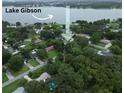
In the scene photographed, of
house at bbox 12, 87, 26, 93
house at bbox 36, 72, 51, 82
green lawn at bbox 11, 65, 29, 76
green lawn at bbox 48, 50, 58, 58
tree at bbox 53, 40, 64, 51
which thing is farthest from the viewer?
tree at bbox 53, 40, 64, 51

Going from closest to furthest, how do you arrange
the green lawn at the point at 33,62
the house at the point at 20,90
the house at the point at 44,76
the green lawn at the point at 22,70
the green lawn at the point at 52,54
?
the house at the point at 20,90
the house at the point at 44,76
the green lawn at the point at 22,70
the green lawn at the point at 33,62
the green lawn at the point at 52,54

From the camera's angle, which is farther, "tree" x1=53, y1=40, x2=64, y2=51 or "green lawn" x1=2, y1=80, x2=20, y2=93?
"tree" x1=53, y1=40, x2=64, y2=51

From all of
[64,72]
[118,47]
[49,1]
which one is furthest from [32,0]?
[118,47]

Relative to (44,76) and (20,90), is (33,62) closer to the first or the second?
(44,76)

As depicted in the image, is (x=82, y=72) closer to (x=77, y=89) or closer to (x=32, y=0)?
(x=77, y=89)

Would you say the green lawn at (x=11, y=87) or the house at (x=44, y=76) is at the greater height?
the house at (x=44, y=76)

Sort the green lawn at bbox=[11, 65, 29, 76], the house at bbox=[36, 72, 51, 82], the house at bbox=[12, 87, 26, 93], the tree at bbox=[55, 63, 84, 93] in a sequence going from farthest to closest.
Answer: the green lawn at bbox=[11, 65, 29, 76]
the house at bbox=[36, 72, 51, 82]
the house at bbox=[12, 87, 26, 93]
the tree at bbox=[55, 63, 84, 93]

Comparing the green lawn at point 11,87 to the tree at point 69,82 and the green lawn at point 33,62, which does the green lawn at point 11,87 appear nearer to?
the tree at point 69,82

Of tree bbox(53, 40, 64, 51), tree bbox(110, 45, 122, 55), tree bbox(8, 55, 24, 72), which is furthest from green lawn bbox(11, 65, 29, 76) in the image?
tree bbox(110, 45, 122, 55)

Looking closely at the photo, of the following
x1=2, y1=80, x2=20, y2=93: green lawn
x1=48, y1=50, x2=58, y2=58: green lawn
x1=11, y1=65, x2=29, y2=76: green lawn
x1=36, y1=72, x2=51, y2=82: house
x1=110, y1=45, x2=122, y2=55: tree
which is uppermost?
x1=110, y1=45, x2=122, y2=55: tree

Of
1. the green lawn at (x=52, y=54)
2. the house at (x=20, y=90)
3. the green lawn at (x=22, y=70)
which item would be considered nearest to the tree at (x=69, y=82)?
the house at (x=20, y=90)

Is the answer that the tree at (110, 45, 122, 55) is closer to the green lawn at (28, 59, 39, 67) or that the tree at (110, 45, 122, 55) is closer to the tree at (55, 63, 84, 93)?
the green lawn at (28, 59, 39, 67)
